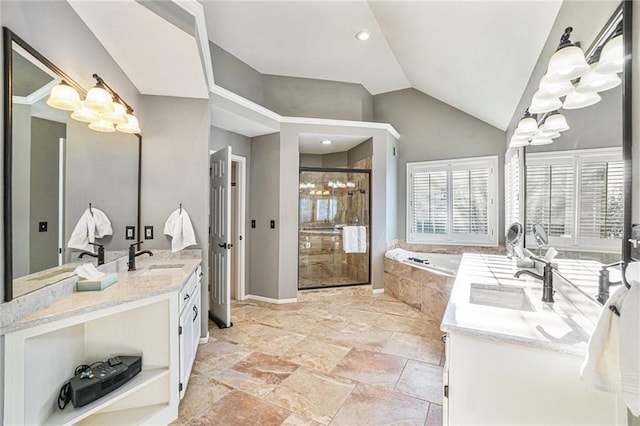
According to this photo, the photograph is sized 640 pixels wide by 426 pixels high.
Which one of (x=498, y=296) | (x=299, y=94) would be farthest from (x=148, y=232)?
(x=299, y=94)

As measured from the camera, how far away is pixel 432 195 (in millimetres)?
4906

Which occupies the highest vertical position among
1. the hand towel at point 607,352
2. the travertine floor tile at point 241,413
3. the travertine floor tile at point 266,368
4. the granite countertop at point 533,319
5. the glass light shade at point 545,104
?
the glass light shade at point 545,104

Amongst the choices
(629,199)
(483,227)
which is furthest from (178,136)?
(483,227)

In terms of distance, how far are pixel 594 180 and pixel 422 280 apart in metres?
2.66

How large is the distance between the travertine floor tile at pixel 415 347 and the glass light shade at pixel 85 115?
2935 mm

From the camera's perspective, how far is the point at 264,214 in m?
4.24

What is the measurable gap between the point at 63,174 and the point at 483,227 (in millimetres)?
4944

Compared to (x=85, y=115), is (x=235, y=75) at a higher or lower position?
higher

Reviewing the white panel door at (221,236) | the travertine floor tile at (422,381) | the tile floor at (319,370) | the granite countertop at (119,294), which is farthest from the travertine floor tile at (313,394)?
the white panel door at (221,236)

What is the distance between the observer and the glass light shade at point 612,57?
3.60ft

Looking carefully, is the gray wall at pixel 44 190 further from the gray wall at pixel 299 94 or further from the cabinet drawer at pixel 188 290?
the gray wall at pixel 299 94

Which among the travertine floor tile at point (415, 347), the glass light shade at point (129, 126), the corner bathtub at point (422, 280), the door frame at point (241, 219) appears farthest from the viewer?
the door frame at point (241, 219)

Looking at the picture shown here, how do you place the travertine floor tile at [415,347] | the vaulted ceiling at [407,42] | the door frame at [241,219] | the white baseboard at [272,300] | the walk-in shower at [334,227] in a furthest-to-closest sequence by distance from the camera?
the walk-in shower at [334,227] → the door frame at [241,219] → the white baseboard at [272,300] → the travertine floor tile at [415,347] → the vaulted ceiling at [407,42]

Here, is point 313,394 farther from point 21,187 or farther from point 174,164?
point 174,164
